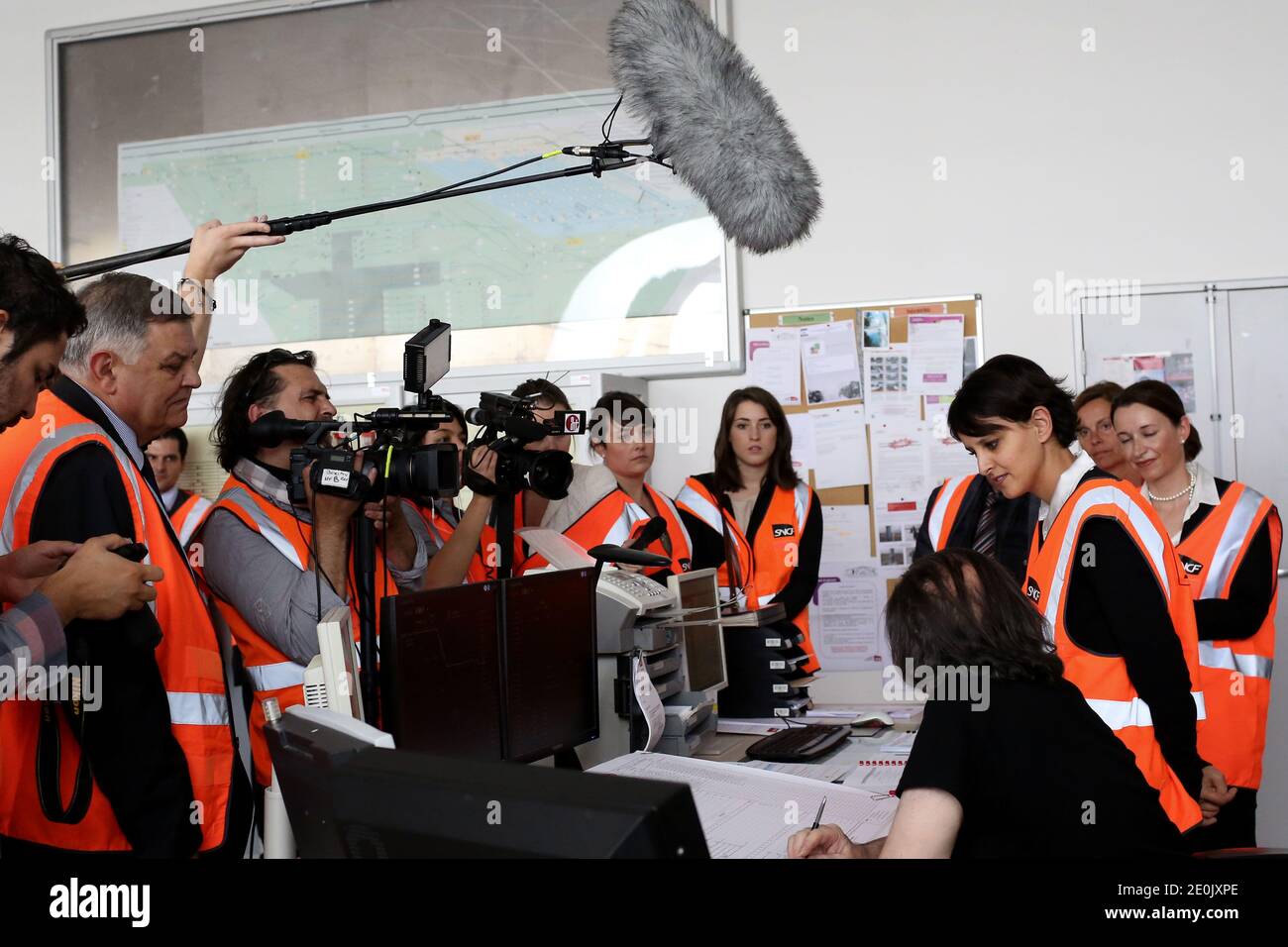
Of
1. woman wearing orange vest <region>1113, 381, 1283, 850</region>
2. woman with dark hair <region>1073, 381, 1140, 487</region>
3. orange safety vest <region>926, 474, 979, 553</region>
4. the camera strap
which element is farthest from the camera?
woman with dark hair <region>1073, 381, 1140, 487</region>

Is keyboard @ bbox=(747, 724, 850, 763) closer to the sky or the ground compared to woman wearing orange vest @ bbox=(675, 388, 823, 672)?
closer to the ground

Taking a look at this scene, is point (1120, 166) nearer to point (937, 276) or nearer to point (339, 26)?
point (937, 276)

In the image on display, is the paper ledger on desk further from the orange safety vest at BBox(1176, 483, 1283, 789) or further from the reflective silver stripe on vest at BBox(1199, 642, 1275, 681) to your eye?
the reflective silver stripe on vest at BBox(1199, 642, 1275, 681)

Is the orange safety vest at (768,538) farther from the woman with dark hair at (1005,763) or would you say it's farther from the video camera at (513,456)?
the woman with dark hair at (1005,763)

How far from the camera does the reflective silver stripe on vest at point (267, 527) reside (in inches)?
79.0

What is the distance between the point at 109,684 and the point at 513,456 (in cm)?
90

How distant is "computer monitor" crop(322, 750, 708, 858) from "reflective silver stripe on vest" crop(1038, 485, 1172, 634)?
137 centimetres

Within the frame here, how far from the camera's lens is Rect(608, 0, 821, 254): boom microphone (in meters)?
1.71

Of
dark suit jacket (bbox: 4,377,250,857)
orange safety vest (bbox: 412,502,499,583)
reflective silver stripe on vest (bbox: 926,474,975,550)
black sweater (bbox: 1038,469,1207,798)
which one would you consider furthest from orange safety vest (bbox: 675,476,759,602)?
dark suit jacket (bbox: 4,377,250,857)

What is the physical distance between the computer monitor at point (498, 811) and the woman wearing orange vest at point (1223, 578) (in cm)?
236

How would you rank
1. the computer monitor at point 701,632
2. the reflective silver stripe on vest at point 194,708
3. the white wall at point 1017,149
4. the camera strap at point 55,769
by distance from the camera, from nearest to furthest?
1. the camera strap at point 55,769
2. the reflective silver stripe on vest at point 194,708
3. the computer monitor at point 701,632
4. the white wall at point 1017,149
